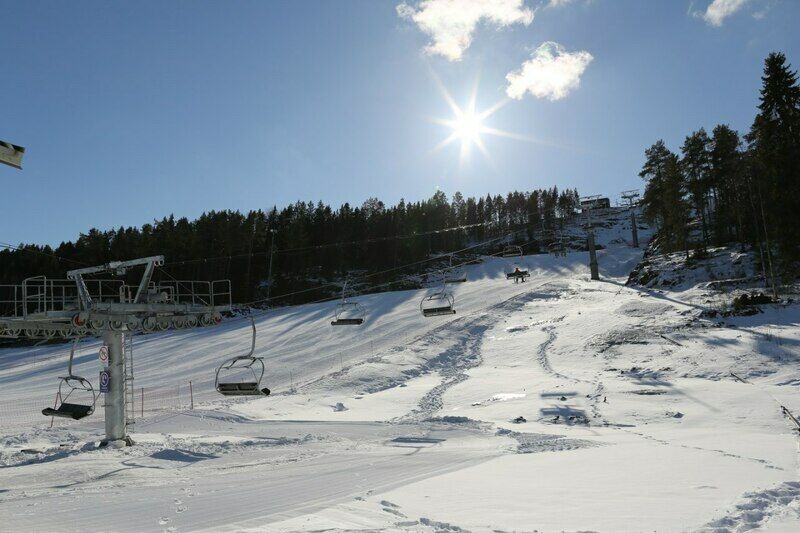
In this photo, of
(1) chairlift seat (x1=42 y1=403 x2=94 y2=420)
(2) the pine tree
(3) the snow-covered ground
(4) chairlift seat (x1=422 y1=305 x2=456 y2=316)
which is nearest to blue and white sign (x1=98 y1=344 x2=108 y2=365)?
(1) chairlift seat (x1=42 y1=403 x2=94 y2=420)

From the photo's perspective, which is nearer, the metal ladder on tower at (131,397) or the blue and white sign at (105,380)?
the blue and white sign at (105,380)

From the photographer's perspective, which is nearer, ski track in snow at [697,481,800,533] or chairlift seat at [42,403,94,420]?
ski track in snow at [697,481,800,533]

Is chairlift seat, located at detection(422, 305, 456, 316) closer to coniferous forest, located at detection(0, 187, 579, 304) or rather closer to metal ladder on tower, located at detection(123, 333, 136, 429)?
metal ladder on tower, located at detection(123, 333, 136, 429)

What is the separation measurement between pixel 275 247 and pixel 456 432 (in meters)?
72.1

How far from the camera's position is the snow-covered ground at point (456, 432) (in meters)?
8.34

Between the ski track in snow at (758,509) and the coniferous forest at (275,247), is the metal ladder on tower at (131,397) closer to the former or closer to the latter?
the ski track in snow at (758,509)

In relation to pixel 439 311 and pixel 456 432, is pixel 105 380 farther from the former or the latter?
pixel 439 311

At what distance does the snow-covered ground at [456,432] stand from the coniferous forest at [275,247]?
22.7 m

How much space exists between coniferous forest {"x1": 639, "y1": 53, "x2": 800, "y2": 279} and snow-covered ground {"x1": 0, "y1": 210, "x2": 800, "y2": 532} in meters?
6.05

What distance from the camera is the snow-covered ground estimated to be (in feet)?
27.3

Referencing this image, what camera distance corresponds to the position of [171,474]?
13.0 m

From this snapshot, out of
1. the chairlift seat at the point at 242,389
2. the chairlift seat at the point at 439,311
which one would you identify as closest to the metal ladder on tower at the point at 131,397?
the chairlift seat at the point at 242,389

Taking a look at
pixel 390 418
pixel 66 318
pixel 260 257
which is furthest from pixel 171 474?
pixel 260 257

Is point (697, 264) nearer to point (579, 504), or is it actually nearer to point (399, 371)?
point (399, 371)
